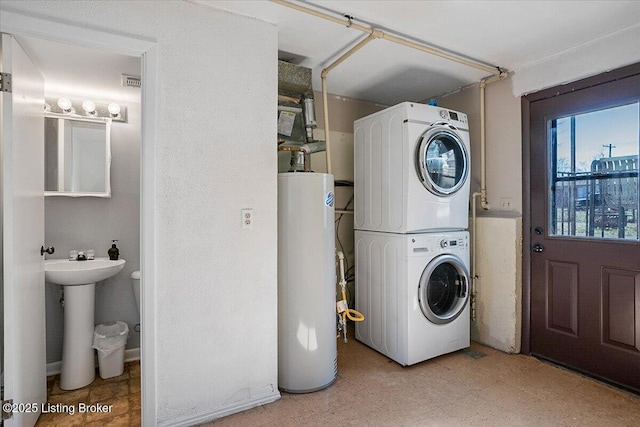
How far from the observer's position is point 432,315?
102 inches

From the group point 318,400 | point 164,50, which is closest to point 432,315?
point 318,400

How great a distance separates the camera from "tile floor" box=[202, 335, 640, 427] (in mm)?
1892

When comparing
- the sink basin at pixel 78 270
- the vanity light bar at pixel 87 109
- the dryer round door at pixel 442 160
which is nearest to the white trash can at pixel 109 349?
the sink basin at pixel 78 270

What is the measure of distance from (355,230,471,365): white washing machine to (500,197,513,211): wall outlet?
17.1 inches

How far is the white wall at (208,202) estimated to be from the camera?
179 cm

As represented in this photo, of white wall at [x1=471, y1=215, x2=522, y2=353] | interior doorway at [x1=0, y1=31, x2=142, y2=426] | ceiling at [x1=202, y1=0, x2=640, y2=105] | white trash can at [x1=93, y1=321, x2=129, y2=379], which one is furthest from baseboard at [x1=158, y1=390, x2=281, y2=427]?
ceiling at [x1=202, y1=0, x2=640, y2=105]

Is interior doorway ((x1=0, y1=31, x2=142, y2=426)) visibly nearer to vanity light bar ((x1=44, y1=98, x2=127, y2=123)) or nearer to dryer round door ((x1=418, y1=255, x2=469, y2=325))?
vanity light bar ((x1=44, y1=98, x2=127, y2=123))

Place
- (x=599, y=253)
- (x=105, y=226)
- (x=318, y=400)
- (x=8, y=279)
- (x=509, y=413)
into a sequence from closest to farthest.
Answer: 1. (x=8, y=279)
2. (x=509, y=413)
3. (x=318, y=400)
4. (x=599, y=253)
5. (x=105, y=226)

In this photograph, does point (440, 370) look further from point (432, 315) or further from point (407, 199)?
point (407, 199)

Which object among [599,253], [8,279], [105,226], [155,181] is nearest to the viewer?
[8,279]

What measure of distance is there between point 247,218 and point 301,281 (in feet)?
1.79

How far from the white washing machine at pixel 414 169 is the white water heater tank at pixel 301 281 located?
67 cm

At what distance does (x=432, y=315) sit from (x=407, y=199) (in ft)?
2.98

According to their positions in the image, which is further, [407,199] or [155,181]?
[407,199]
